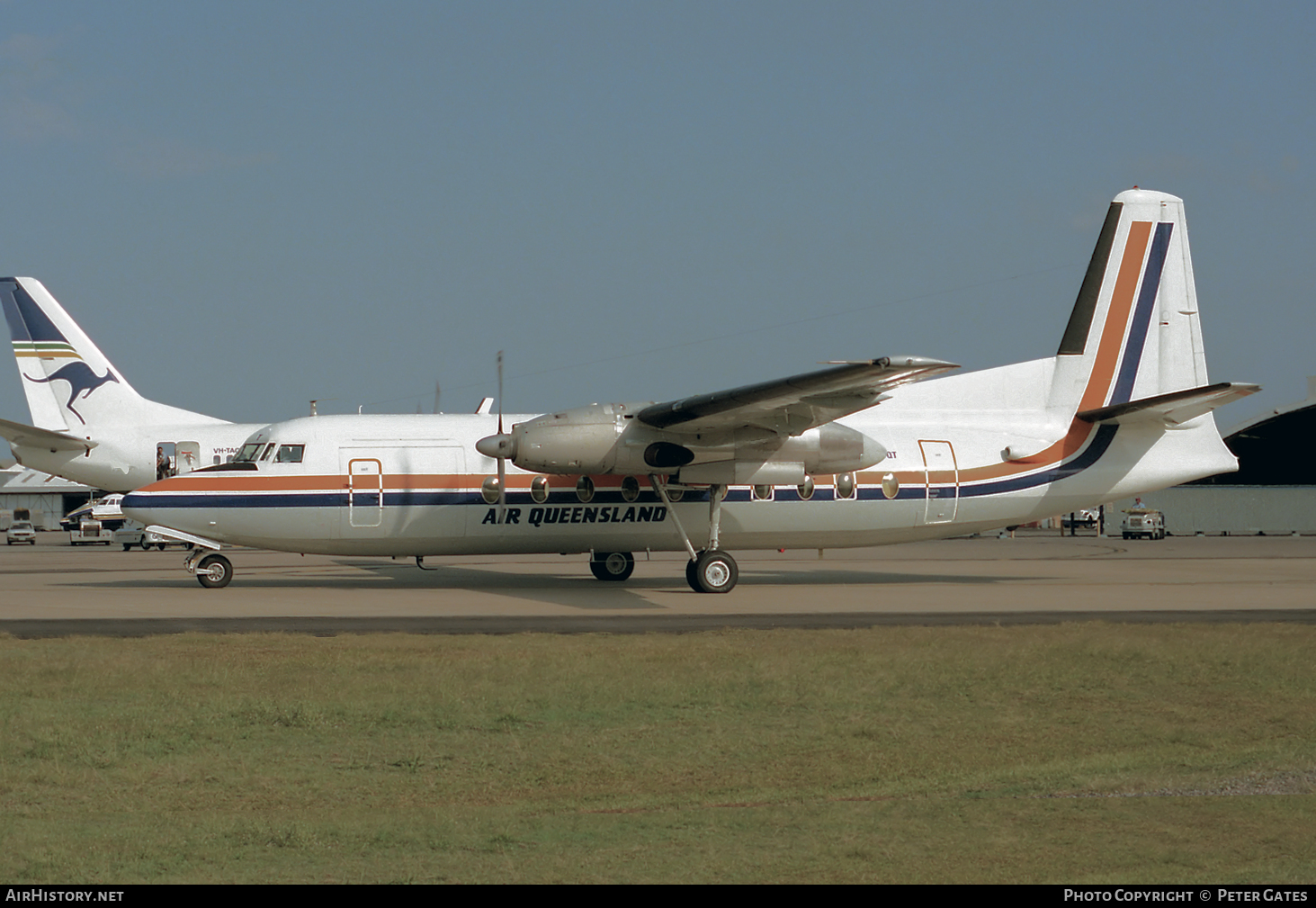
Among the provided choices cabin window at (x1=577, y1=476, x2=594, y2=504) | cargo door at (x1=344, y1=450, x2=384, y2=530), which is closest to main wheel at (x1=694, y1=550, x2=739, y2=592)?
cabin window at (x1=577, y1=476, x2=594, y2=504)

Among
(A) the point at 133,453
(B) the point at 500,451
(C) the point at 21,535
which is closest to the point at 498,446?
(B) the point at 500,451

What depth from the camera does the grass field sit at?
615 cm

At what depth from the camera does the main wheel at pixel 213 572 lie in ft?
A: 77.8

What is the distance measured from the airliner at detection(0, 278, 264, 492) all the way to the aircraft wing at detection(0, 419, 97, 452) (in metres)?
0.04

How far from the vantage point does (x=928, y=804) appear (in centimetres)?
730

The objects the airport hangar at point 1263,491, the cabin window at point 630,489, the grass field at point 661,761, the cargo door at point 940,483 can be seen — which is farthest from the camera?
the airport hangar at point 1263,491

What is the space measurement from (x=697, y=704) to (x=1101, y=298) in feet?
60.3

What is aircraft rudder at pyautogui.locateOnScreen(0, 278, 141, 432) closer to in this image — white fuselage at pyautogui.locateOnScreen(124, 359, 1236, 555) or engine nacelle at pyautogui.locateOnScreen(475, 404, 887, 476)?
white fuselage at pyautogui.locateOnScreen(124, 359, 1236, 555)

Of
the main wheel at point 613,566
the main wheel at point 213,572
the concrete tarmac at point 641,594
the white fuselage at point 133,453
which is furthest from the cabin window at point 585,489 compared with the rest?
the white fuselage at point 133,453

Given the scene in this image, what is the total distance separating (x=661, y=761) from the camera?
870 centimetres

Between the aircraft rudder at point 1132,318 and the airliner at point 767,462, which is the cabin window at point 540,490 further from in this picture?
the aircraft rudder at point 1132,318

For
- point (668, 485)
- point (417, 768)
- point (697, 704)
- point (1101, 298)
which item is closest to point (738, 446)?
point (668, 485)

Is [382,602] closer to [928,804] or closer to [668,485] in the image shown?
[668,485]

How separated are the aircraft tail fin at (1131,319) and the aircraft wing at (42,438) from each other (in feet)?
74.2
